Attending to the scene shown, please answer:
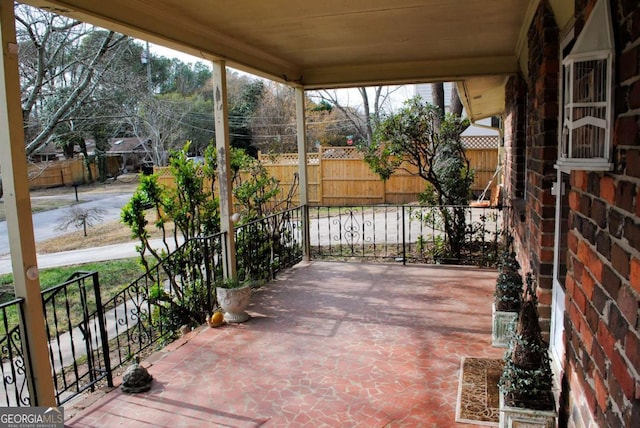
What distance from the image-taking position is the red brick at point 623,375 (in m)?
1.12

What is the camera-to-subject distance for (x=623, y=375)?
1.18 m


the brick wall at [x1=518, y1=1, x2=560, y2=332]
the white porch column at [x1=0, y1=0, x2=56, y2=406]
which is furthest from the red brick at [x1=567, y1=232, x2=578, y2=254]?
the white porch column at [x1=0, y1=0, x2=56, y2=406]

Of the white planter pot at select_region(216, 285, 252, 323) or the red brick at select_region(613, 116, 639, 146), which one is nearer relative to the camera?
the red brick at select_region(613, 116, 639, 146)

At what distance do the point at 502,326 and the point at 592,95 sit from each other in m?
2.34

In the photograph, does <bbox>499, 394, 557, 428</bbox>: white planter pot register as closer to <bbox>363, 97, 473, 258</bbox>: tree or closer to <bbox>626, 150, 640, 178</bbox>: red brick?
<bbox>626, 150, 640, 178</bbox>: red brick

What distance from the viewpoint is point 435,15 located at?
3666mm

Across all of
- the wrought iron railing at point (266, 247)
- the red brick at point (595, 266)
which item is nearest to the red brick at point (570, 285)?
the red brick at point (595, 266)

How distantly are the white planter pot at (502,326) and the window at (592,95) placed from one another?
1996mm

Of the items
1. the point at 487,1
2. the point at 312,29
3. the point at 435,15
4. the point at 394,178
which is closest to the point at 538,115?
the point at 487,1

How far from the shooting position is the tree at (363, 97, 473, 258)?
697cm

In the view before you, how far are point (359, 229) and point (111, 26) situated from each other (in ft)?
24.0

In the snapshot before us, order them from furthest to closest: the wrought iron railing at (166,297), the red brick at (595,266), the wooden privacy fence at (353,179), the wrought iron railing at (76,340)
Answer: the wooden privacy fence at (353,179) → the wrought iron railing at (166,297) → the wrought iron railing at (76,340) → the red brick at (595,266)

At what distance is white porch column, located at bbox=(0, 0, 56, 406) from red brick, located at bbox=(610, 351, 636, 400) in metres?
2.50

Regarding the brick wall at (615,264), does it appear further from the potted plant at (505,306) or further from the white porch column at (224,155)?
the white porch column at (224,155)
